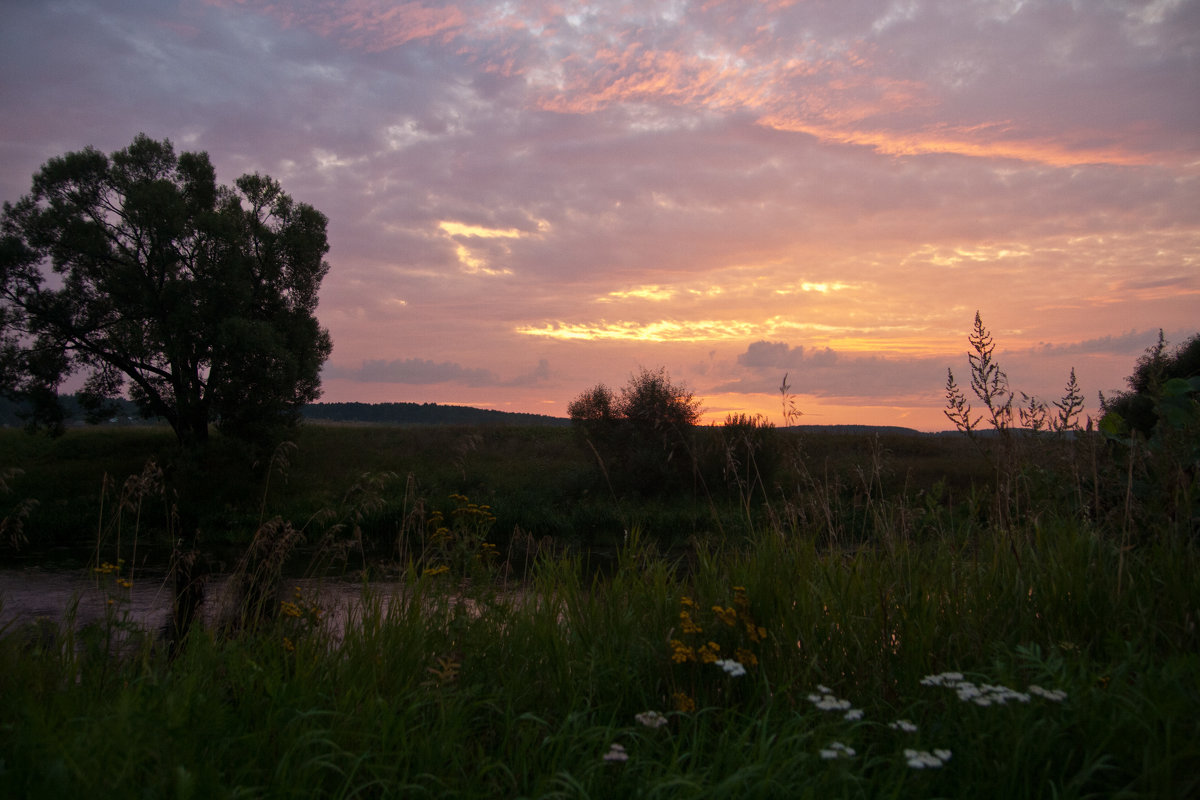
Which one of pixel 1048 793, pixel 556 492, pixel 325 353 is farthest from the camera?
pixel 325 353

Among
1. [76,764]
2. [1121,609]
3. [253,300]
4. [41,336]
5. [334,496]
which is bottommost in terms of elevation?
[334,496]

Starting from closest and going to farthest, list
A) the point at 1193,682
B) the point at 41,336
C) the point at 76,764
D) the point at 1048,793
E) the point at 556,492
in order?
the point at 76,764, the point at 1048,793, the point at 1193,682, the point at 41,336, the point at 556,492

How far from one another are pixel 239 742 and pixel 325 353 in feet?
78.4

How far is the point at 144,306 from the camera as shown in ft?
69.9

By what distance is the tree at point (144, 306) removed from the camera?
69.3 feet

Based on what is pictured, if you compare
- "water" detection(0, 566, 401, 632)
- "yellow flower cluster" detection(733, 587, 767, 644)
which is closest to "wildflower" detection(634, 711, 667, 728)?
"yellow flower cluster" detection(733, 587, 767, 644)

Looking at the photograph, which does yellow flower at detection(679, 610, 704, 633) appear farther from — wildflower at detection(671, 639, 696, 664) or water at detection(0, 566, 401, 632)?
water at detection(0, 566, 401, 632)

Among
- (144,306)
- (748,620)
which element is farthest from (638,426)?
(748,620)

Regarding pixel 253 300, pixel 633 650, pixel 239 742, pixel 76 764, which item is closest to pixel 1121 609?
pixel 633 650

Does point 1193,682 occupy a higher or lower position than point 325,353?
lower

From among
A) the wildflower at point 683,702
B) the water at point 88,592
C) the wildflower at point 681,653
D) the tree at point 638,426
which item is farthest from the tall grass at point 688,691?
the tree at point 638,426

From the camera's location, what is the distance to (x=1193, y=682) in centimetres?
252

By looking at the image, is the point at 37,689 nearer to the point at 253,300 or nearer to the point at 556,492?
the point at 556,492

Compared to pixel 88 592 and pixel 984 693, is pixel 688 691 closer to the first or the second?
pixel 984 693
